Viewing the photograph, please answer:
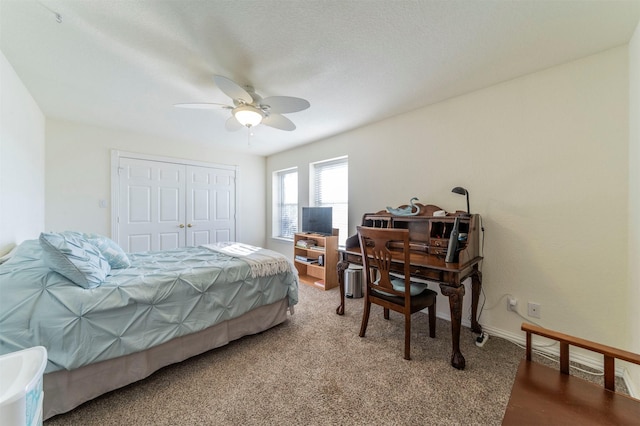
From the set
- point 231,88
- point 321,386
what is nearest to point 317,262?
point 321,386

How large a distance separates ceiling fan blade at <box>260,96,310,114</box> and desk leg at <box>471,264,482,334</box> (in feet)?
6.98

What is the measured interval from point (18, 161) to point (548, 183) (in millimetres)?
4625

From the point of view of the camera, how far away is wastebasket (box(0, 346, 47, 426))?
76cm

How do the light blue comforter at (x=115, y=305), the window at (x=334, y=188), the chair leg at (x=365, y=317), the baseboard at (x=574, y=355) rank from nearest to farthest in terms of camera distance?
the light blue comforter at (x=115, y=305) < the baseboard at (x=574, y=355) < the chair leg at (x=365, y=317) < the window at (x=334, y=188)

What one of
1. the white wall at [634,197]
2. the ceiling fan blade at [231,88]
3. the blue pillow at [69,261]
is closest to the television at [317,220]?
the ceiling fan blade at [231,88]

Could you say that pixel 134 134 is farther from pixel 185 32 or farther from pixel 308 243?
pixel 308 243

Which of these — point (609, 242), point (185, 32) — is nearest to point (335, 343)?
point (609, 242)

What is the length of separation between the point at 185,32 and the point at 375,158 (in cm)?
235

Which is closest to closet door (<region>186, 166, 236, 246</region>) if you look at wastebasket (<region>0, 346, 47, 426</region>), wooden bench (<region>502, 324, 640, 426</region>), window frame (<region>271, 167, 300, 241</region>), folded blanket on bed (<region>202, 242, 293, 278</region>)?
window frame (<region>271, 167, 300, 241</region>)

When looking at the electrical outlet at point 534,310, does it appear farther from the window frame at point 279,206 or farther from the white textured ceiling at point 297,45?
the window frame at point 279,206

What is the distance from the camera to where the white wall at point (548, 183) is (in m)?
1.72

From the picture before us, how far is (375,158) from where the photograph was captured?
10.4 ft

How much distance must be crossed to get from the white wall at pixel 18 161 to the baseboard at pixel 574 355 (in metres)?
4.16

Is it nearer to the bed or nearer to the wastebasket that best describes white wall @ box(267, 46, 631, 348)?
the bed
